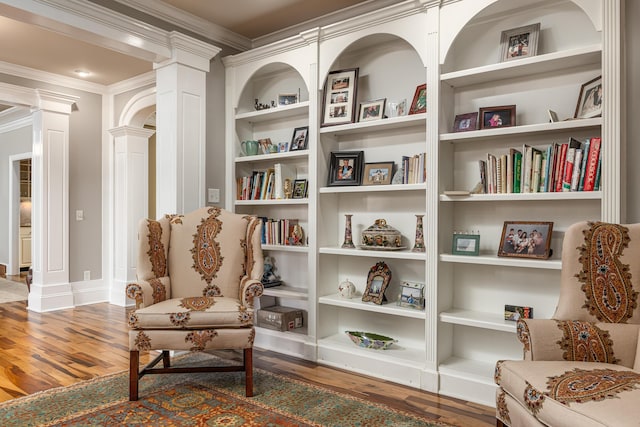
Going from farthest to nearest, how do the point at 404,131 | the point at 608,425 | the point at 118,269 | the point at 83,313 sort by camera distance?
the point at 118,269
the point at 83,313
the point at 404,131
the point at 608,425

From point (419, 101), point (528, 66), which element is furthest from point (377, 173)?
point (528, 66)

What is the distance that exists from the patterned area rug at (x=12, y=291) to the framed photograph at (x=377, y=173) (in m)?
4.82

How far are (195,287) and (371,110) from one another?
169 centimetres

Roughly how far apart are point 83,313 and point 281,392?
10.4 feet

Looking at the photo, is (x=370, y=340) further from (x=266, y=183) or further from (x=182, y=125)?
(x=182, y=125)

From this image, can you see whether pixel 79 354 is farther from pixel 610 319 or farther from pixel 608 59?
pixel 608 59

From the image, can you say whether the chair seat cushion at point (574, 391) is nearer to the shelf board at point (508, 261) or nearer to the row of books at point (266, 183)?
the shelf board at point (508, 261)

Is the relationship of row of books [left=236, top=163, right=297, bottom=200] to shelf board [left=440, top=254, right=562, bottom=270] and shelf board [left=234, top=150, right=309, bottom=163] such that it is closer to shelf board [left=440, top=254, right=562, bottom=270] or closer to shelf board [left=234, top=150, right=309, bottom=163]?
shelf board [left=234, top=150, right=309, bottom=163]

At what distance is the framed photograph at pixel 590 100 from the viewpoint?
7.70ft

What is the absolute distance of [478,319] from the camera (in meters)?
2.67

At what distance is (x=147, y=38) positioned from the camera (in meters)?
3.33

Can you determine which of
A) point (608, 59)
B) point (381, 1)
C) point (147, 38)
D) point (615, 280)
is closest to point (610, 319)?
point (615, 280)

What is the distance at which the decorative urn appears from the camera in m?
3.06

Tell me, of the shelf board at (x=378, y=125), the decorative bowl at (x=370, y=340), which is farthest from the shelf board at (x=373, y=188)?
the decorative bowl at (x=370, y=340)
